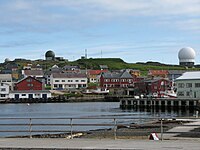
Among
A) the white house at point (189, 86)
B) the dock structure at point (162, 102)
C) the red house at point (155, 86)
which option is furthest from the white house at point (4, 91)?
the white house at point (189, 86)

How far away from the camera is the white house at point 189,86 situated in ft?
352

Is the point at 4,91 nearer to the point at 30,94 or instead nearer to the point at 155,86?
the point at 30,94

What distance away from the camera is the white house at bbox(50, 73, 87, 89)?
189 meters

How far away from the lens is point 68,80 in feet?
622

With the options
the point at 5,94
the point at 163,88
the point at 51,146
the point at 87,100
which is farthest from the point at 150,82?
the point at 51,146

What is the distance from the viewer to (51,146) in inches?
830

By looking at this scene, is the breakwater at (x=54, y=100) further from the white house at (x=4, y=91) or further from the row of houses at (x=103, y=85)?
the white house at (x=4, y=91)

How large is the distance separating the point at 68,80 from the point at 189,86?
86175 millimetres

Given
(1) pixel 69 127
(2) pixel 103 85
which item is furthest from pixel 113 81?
(1) pixel 69 127

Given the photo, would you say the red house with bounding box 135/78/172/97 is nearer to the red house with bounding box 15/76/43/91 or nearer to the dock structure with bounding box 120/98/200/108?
the red house with bounding box 15/76/43/91

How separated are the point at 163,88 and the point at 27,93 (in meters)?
42.9

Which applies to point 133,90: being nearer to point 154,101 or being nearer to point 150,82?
point 150,82

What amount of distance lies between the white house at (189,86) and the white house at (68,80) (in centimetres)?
8106

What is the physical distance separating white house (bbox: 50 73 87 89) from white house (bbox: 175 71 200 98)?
81.1 m
